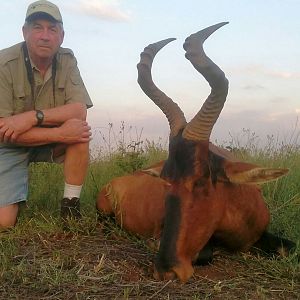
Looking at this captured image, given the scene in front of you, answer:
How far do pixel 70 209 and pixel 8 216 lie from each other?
626 mm

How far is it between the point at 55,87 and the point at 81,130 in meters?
0.62

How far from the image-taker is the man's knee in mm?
6031

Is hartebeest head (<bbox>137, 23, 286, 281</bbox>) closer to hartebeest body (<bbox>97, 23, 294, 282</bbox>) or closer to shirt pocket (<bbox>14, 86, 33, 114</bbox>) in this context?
hartebeest body (<bbox>97, 23, 294, 282</bbox>)

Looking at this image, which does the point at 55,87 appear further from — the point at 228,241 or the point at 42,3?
the point at 228,241

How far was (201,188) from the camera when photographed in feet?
14.3

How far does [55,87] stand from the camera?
6.42 m

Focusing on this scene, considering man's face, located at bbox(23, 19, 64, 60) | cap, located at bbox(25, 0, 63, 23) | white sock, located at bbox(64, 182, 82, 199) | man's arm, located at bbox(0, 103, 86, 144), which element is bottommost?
white sock, located at bbox(64, 182, 82, 199)

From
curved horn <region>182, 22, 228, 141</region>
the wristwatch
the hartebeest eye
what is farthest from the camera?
the wristwatch

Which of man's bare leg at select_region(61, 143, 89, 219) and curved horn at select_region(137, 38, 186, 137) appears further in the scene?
man's bare leg at select_region(61, 143, 89, 219)

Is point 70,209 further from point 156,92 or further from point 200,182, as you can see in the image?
point 200,182

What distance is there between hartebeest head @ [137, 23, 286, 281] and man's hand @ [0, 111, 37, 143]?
1845 millimetres

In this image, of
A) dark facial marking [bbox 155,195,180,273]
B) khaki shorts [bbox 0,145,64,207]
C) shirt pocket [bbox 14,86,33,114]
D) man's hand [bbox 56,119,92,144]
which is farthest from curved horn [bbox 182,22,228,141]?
khaki shorts [bbox 0,145,64,207]

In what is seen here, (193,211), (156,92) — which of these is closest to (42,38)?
(156,92)

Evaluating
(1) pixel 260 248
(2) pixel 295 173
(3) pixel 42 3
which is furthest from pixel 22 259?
(2) pixel 295 173
